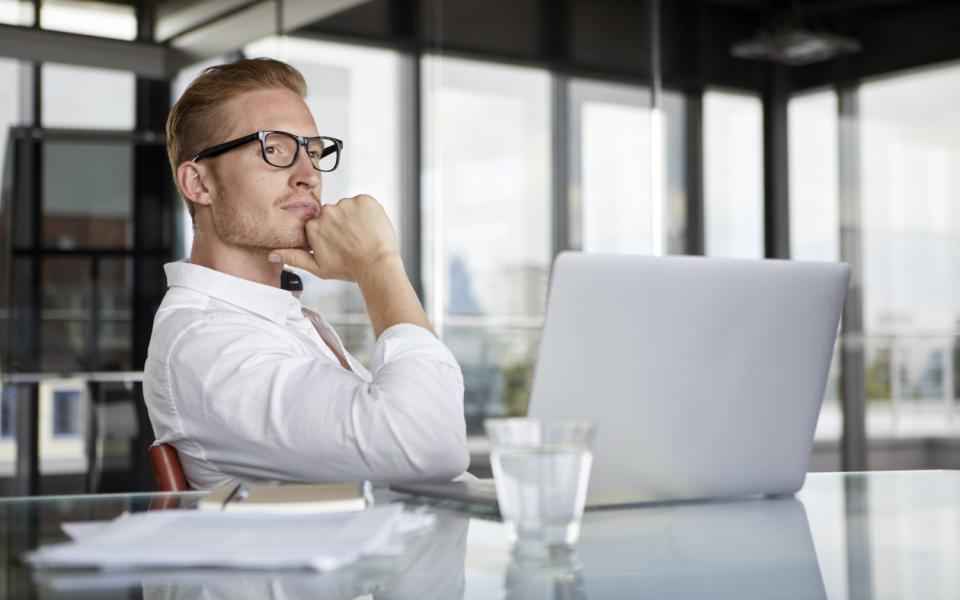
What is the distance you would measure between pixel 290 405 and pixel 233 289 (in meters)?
0.36

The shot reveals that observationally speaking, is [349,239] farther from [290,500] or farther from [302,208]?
[290,500]

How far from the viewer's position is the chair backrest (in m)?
1.49

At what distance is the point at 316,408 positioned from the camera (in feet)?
4.36

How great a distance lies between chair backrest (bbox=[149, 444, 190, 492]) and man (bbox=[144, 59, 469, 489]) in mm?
19

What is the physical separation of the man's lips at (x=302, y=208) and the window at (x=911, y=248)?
431 centimetres

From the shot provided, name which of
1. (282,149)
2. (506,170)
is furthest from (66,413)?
(282,149)

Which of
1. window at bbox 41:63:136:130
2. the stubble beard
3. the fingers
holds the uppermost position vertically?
window at bbox 41:63:136:130

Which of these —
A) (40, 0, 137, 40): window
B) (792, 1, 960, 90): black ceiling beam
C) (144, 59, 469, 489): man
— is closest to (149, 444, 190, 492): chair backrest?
(144, 59, 469, 489): man

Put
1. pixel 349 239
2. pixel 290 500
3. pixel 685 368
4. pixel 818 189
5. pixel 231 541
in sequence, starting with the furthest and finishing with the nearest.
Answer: pixel 818 189 → pixel 349 239 → pixel 685 368 → pixel 290 500 → pixel 231 541

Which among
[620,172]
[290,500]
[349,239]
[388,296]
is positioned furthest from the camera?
[620,172]

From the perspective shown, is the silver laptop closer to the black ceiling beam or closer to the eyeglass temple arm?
the eyeglass temple arm

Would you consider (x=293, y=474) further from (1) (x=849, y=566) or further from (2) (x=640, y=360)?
(1) (x=849, y=566)

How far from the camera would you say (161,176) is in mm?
4852

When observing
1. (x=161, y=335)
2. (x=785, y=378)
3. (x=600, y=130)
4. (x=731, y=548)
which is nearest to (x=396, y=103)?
(x=600, y=130)
